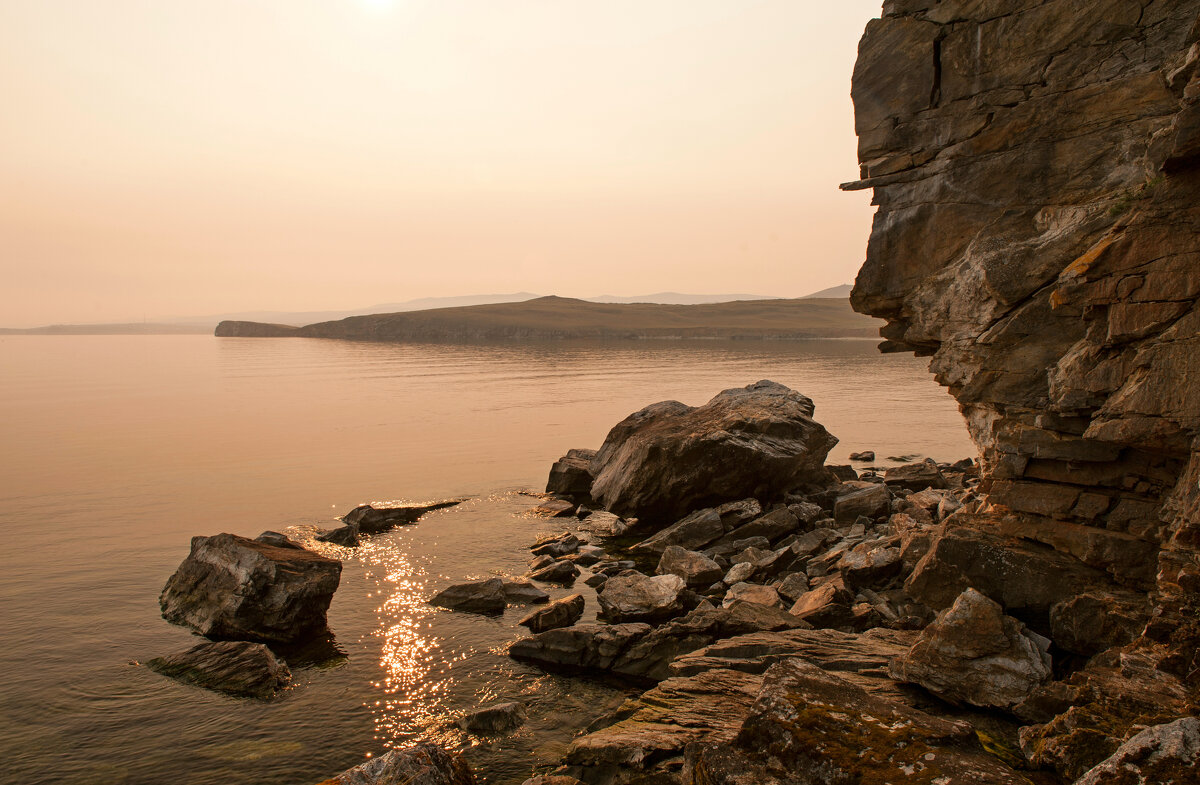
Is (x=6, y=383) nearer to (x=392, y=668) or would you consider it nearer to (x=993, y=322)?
(x=392, y=668)

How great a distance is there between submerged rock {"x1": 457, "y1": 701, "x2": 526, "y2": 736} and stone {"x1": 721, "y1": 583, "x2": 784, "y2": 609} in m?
4.03

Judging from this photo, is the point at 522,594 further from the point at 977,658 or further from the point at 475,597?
the point at 977,658

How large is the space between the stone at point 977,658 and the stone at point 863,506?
885 cm

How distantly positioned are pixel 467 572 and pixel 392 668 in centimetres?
446

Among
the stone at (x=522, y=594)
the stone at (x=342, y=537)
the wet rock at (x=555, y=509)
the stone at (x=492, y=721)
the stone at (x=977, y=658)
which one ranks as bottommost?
the stone at (x=492, y=721)

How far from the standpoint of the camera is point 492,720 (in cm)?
935

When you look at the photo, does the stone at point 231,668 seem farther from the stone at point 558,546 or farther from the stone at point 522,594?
the stone at point 558,546

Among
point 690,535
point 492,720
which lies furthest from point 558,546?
point 492,720

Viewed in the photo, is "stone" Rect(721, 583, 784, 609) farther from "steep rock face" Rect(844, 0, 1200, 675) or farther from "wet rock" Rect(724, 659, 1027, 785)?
"wet rock" Rect(724, 659, 1027, 785)

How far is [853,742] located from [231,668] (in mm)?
9218

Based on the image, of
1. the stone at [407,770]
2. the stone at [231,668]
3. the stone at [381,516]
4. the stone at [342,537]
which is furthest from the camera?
the stone at [381,516]

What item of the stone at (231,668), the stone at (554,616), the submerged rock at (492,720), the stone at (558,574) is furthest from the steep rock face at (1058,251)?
the stone at (231,668)

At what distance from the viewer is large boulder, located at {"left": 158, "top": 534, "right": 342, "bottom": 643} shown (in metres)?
12.1

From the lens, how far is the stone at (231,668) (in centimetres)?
1048
